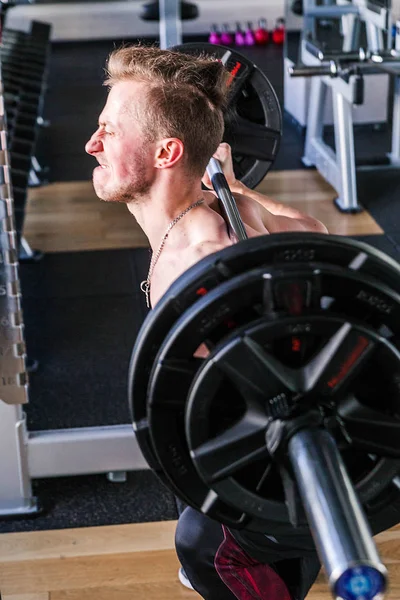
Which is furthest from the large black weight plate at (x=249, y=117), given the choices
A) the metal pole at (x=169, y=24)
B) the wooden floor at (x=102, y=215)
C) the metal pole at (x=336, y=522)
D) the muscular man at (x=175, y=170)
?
the wooden floor at (x=102, y=215)

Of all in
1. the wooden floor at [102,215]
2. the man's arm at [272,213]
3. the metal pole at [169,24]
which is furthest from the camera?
the wooden floor at [102,215]

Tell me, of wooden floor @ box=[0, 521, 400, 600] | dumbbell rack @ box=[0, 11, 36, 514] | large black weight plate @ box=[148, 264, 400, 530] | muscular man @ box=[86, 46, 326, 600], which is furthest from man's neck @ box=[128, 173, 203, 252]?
wooden floor @ box=[0, 521, 400, 600]

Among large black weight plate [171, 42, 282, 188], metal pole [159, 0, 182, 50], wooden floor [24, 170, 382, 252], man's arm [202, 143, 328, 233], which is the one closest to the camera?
man's arm [202, 143, 328, 233]

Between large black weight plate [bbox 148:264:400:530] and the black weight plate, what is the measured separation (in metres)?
0.02

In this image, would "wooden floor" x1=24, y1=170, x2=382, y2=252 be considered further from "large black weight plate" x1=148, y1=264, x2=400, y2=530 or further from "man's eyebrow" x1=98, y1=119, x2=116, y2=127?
"large black weight plate" x1=148, y1=264, x2=400, y2=530

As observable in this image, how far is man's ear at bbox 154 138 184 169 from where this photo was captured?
3.89 feet

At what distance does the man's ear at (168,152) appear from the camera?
46.7 inches

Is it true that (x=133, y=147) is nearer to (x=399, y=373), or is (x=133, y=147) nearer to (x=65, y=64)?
(x=399, y=373)

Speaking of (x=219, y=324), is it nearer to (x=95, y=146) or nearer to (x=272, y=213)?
(x=95, y=146)

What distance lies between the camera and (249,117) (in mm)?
1724

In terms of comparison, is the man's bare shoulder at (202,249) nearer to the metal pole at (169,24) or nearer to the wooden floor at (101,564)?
the wooden floor at (101,564)

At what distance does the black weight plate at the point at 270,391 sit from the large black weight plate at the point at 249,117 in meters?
0.84

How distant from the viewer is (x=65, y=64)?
7.01 metres

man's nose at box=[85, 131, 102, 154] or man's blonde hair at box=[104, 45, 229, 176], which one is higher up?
man's blonde hair at box=[104, 45, 229, 176]
